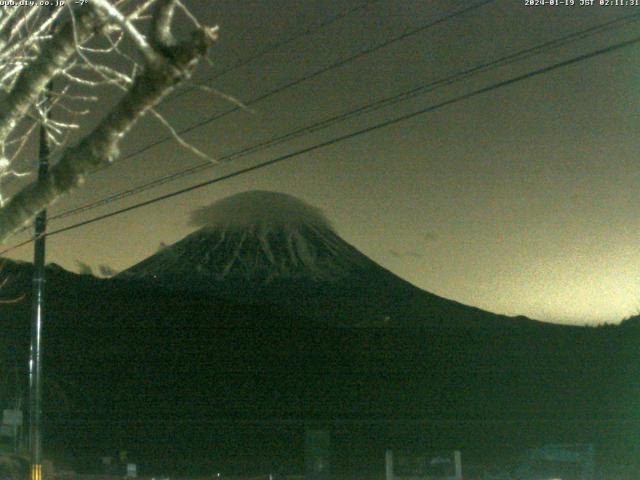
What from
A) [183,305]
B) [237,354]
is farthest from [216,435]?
[183,305]

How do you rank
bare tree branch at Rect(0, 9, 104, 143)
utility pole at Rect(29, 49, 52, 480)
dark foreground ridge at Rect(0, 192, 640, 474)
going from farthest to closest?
dark foreground ridge at Rect(0, 192, 640, 474) < utility pole at Rect(29, 49, 52, 480) < bare tree branch at Rect(0, 9, 104, 143)

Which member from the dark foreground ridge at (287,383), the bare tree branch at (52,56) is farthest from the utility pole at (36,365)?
the dark foreground ridge at (287,383)

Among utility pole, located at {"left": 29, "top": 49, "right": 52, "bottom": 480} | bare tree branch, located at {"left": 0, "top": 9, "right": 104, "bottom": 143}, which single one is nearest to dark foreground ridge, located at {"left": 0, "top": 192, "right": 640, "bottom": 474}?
utility pole, located at {"left": 29, "top": 49, "right": 52, "bottom": 480}

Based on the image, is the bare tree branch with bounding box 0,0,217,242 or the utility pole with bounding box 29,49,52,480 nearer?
the bare tree branch with bounding box 0,0,217,242

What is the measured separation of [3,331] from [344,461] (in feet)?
63.3

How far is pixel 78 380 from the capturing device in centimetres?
5475

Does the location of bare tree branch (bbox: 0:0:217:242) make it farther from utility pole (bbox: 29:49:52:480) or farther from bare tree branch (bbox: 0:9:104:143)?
utility pole (bbox: 29:49:52:480)

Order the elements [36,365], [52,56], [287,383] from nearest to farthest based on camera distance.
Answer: [52,56] < [36,365] < [287,383]

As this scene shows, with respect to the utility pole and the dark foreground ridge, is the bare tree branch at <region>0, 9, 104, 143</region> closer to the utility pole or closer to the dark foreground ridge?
the utility pole

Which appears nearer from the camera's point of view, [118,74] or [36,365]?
[118,74]

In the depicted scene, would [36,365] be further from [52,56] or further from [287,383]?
[287,383]

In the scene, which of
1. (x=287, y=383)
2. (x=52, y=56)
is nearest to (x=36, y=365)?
(x=52, y=56)

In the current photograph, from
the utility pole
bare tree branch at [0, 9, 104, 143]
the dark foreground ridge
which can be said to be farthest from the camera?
the dark foreground ridge

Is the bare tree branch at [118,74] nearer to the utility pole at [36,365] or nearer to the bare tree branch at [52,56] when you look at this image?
the bare tree branch at [52,56]
